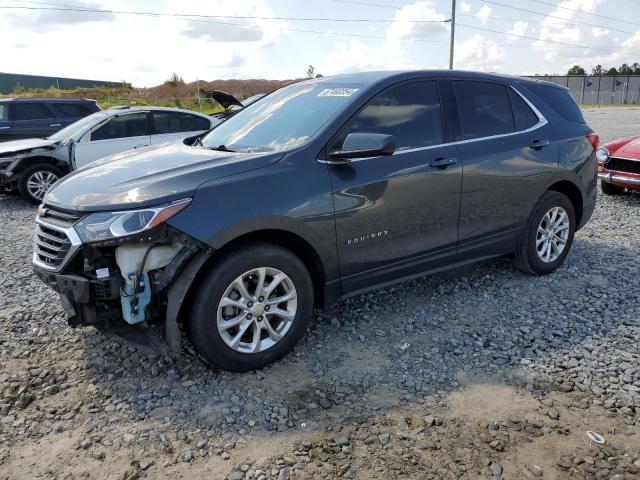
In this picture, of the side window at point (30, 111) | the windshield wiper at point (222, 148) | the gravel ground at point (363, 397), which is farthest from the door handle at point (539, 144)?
the side window at point (30, 111)

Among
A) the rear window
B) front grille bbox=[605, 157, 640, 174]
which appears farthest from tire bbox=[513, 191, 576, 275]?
front grille bbox=[605, 157, 640, 174]

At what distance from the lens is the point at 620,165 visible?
821 cm

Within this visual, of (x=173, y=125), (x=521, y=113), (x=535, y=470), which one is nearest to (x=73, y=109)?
(x=173, y=125)

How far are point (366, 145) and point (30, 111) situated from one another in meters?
11.6

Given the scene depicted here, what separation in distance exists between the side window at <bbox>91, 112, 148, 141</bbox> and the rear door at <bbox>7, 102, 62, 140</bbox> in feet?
14.2

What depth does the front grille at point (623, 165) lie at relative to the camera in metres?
8.02

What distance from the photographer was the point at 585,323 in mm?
4055

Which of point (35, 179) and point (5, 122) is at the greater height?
point (5, 122)

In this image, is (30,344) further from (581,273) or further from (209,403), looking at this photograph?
(581,273)

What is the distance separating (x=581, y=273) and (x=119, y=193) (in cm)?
421

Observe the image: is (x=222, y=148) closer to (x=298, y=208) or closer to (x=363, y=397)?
(x=298, y=208)

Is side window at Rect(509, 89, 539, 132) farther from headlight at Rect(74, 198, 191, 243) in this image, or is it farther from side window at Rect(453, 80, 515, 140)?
headlight at Rect(74, 198, 191, 243)

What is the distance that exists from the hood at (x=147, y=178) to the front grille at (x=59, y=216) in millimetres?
37

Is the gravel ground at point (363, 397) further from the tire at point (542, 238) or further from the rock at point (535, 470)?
the tire at point (542, 238)
